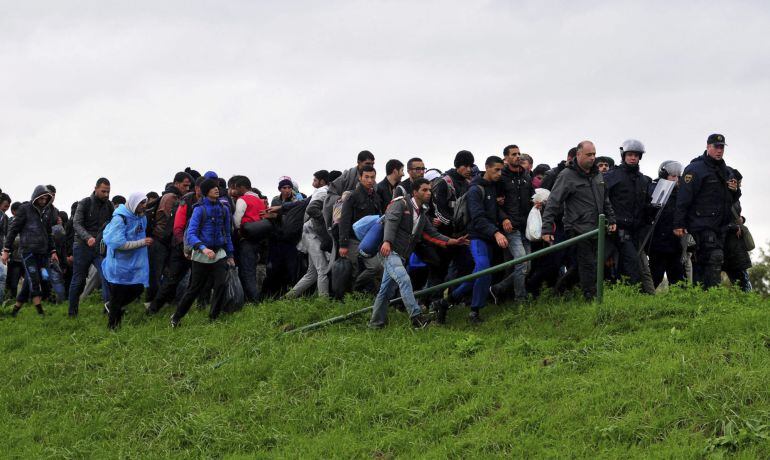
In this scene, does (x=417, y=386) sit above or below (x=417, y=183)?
below

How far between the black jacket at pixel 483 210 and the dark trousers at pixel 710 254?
251 centimetres

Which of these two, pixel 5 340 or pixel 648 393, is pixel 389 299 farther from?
pixel 5 340

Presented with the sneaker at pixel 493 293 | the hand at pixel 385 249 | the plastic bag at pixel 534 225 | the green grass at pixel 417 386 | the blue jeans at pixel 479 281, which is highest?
the plastic bag at pixel 534 225

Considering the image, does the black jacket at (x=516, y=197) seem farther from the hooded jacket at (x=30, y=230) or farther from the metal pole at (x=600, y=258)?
the hooded jacket at (x=30, y=230)

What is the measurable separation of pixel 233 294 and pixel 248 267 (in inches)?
32.7

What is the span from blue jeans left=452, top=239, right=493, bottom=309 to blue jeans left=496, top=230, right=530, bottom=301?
0.29m

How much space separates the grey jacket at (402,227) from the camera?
10.9m

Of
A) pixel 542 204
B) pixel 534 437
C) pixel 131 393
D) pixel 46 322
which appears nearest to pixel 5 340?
pixel 46 322

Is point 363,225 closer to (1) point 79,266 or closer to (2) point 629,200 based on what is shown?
(2) point 629,200

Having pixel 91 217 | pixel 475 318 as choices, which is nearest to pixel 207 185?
pixel 91 217

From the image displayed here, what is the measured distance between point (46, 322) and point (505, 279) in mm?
7107

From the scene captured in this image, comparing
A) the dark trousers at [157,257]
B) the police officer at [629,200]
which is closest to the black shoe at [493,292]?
the police officer at [629,200]

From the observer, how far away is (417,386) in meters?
9.16

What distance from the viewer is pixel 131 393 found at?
33.9 ft
